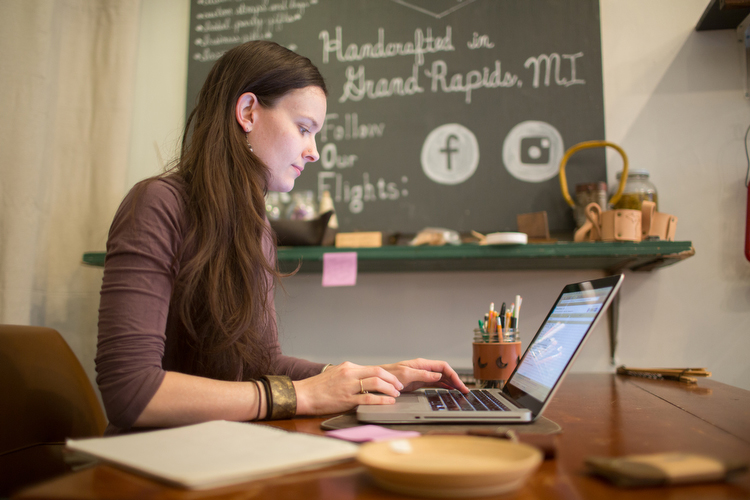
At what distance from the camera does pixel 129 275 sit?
0.77 m

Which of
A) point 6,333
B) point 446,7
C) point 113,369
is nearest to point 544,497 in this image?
point 113,369

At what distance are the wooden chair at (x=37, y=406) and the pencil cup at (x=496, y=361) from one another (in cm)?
80

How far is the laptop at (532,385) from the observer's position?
667 mm

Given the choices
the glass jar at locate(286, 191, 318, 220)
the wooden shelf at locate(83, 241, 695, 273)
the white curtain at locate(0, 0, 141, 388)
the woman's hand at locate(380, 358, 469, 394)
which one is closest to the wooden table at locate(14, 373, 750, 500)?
the woman's hand at locate(380, 358, 469, 394)

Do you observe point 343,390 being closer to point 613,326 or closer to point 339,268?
point 339,268

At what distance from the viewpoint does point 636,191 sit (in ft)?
5.23

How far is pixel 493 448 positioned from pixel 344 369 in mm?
387

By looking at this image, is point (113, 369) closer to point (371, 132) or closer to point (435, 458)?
point (435, 458)

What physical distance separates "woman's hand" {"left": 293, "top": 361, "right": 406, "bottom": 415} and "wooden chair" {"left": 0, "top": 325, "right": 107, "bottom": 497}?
20.2 inches

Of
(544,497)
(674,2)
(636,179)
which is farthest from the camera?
(674,2)

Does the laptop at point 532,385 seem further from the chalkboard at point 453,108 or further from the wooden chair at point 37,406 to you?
the chalkboard at point 453,108

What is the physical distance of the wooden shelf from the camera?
4.71 feet

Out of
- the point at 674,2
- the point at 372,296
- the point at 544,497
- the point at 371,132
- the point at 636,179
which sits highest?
the point at 674,2

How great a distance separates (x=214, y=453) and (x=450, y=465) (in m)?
0.23
